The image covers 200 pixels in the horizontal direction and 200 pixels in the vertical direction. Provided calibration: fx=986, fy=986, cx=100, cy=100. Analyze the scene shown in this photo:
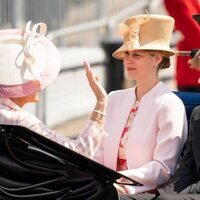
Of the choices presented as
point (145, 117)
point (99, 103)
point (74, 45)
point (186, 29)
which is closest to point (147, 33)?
point (145, 117)

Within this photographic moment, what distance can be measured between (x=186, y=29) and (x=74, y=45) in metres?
4.85

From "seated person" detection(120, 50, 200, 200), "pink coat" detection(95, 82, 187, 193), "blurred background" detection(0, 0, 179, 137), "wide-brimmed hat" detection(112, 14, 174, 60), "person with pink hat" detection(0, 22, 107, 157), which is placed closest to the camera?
"person with pink hat" detection(0, 22, 107, 157)

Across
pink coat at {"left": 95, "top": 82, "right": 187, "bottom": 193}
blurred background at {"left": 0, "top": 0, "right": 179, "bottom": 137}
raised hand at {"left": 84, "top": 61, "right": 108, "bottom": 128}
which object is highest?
raised hand at {"left": 84, "top": 61, "right": 108, "bottom": 128}

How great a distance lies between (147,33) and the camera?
5078mm

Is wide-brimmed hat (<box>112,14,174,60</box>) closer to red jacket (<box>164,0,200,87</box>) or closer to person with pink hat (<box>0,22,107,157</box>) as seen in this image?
person with pink hat (<box>0,22,107,157</box>)

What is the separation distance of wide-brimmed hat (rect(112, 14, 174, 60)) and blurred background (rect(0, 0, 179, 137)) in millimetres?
3802

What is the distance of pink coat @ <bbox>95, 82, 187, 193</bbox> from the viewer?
4.88 meters

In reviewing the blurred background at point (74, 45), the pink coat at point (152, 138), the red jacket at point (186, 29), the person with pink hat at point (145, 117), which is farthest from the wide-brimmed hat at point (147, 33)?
the blurred background at point (74, 45)

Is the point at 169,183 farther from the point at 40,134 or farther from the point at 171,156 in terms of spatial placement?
the point at 40,134

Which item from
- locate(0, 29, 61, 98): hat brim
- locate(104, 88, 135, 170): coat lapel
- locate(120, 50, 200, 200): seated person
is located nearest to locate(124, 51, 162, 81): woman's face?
locate(104, 88, 135, 170): coat lapel

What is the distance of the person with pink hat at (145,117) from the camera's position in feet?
16.1

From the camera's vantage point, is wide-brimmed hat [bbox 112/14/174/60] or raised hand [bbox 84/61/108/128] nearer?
raised hand [bbox 84/61/108/128]

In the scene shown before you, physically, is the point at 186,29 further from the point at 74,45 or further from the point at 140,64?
the point at 74,45

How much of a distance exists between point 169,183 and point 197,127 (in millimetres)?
305
